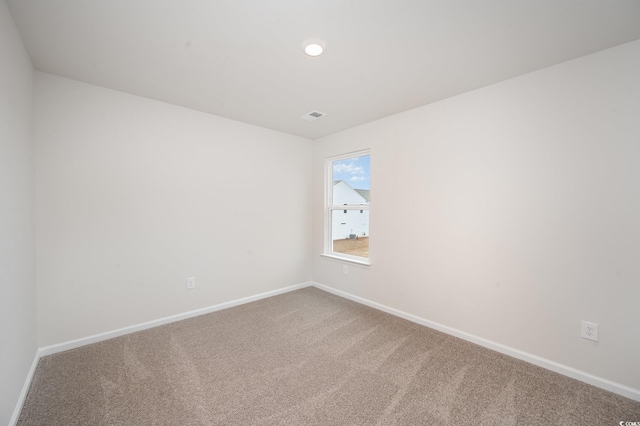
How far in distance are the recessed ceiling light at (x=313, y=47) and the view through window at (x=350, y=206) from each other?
1.86m

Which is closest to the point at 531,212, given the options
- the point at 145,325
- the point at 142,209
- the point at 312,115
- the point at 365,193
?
the point at 365,193

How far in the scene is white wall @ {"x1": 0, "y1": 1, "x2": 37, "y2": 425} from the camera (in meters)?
1.44

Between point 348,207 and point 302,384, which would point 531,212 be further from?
point 302,384

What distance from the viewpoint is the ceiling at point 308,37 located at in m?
1.52

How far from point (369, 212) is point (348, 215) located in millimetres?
517

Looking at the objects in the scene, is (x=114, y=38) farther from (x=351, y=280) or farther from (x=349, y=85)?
(x=351, y=280)

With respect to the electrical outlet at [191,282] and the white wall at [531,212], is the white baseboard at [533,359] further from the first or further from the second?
the electrical outlet at [191,282]

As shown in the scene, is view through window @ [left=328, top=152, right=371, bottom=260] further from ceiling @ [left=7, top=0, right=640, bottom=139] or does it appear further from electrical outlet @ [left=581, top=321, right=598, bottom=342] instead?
electrical outlet @ [left=581, top=321, right=598, bottom=342]

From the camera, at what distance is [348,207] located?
12.7 feet

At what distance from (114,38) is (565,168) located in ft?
11.4

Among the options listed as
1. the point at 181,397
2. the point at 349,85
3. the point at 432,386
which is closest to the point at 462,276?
the point at 432,386

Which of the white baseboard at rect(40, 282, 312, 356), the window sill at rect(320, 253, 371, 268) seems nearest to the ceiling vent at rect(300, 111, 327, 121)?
the window sill at rect(320, 253, 371, 268)

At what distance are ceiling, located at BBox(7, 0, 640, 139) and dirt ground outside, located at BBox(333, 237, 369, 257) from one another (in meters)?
1.98

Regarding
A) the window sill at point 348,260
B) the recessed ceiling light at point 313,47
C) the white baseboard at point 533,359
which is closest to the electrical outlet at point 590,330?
the white baseboard at point 533,359
